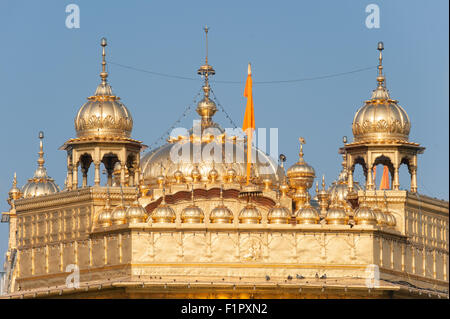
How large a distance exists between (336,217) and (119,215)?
1223cm

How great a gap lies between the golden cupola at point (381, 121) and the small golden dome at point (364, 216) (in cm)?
733

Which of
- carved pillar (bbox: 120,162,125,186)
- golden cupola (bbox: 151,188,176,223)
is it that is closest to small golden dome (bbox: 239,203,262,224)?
golden cupola (bbox: 151,188,176,223)

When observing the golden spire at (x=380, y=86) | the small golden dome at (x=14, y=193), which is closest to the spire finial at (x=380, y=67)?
the golden spire at (x=380, y=86)

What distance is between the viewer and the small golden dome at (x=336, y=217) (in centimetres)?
13225

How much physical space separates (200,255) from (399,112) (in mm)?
16677

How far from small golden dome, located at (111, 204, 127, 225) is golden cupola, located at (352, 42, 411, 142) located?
52.2ft

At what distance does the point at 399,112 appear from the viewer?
13975cm

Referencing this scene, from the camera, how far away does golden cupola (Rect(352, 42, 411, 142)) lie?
456 ft

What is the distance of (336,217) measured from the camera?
434 feet

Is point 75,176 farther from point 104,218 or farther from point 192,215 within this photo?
point 192,215

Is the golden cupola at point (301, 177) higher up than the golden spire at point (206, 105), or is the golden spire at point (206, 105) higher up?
the golden spire at point (206, 105)

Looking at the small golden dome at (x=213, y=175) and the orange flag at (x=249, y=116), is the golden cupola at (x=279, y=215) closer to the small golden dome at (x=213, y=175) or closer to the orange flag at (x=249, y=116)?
the orange flag at (x=249, y=116)

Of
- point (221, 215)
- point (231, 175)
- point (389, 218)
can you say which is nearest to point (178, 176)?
point (231, 175)

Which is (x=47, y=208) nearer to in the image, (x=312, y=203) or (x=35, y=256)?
(x=35, y=256)
